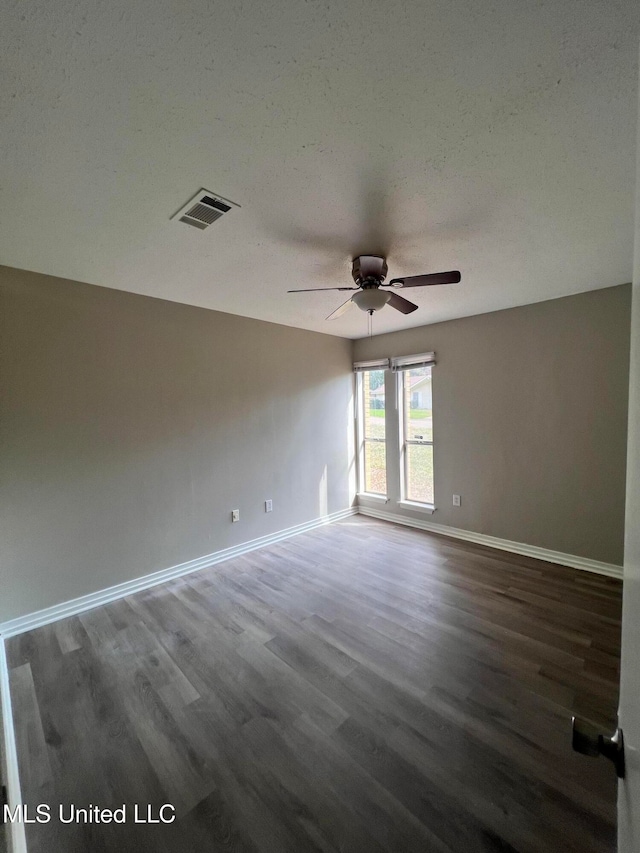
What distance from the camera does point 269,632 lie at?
7.37 ft

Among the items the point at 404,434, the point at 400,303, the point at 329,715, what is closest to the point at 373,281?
the point at 400,303

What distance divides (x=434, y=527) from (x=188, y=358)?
3.38m

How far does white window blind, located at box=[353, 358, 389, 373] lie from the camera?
443cm

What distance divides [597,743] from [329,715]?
1432 millimetres

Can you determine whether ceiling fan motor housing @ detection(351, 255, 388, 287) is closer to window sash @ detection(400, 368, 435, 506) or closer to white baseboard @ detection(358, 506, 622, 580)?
window sash @ detection(400, 368, 435, 506)

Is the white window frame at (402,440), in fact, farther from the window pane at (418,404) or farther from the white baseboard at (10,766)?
the white baseboard at (10,766)

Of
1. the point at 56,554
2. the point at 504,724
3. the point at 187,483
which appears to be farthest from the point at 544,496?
the point at 56,554

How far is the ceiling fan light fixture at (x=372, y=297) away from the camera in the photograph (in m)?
2.18

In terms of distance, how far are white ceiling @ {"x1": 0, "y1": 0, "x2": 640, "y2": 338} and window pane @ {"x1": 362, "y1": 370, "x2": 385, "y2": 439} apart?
252cm

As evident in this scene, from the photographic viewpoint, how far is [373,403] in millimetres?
4805

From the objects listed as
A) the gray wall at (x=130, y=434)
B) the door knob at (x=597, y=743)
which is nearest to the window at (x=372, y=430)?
the gray wall at (x=130, y=434)

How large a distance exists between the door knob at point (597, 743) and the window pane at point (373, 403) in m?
4.16

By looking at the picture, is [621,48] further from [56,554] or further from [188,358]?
[56,554]

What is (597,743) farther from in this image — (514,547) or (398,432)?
(398,432)
